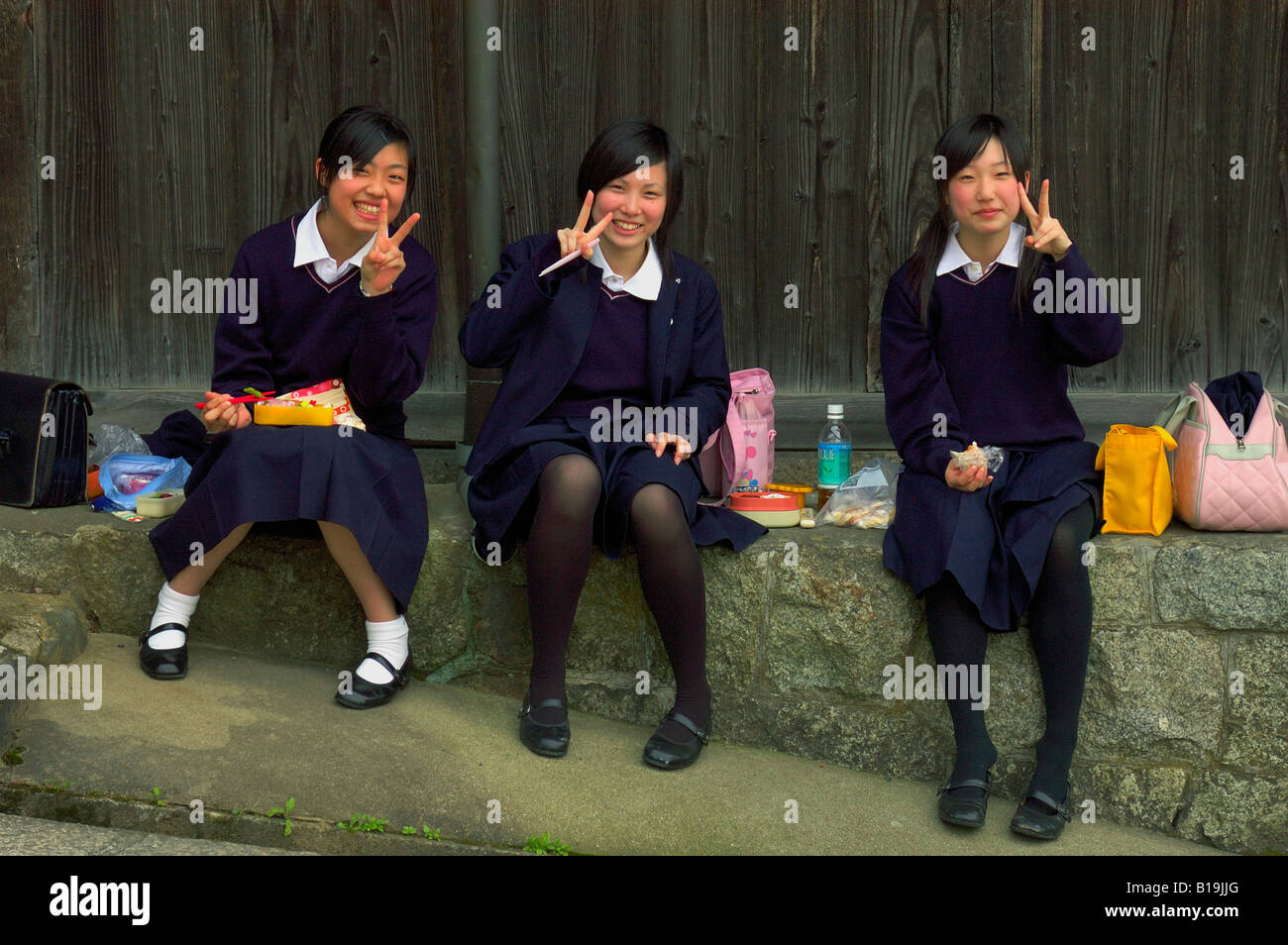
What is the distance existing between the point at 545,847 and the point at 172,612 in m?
1.30

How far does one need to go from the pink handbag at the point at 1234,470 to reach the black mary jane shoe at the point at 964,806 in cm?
91

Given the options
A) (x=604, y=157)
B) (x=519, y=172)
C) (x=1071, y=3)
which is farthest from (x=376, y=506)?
(x=1071, y=3)

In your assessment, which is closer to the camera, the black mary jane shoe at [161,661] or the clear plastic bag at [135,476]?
the black mary jane shoe at [161,661]

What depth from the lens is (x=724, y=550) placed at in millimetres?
3436

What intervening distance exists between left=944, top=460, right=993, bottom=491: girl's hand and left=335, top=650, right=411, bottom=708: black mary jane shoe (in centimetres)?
153

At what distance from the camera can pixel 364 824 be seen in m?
2.92

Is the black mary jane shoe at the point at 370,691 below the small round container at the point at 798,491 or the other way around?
below

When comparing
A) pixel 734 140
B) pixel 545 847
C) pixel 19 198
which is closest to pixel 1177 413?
pixel 734 140

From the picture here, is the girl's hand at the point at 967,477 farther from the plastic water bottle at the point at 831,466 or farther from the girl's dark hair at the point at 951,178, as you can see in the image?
the plastic water bottle at the point at 831,466

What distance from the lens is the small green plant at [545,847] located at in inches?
114

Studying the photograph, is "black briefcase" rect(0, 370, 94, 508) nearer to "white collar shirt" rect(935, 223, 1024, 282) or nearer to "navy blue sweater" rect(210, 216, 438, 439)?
"navy blue sweater" rect(210, 216, 438, 439)

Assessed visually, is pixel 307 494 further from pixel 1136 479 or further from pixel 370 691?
pixel 1136 479

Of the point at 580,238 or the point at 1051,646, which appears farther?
the point at 580,238

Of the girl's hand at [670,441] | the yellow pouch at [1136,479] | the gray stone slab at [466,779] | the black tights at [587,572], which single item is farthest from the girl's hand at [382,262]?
the yellow pouch at [1136,479]
